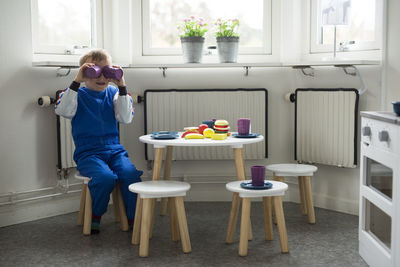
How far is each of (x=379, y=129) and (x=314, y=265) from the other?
749mm

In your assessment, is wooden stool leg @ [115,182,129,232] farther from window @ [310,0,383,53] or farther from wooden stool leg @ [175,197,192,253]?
window @ [310,0,383,53]

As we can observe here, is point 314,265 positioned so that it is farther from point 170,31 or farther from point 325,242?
point 170,31

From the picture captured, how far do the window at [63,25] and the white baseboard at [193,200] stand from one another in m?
1.06

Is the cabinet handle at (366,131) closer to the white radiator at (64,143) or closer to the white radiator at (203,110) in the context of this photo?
the white radiator at (203,110)

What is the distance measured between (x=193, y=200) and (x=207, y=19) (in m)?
1.41

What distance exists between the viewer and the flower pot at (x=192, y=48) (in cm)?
370

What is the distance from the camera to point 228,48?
3.73 m

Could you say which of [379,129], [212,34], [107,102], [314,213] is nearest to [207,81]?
[212,34]

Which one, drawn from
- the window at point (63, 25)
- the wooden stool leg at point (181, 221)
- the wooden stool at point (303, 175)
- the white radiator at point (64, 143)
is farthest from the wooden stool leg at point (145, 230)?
the window at point (63, 25)

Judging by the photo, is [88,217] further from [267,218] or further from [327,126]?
[327,126]

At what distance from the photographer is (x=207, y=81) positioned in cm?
390

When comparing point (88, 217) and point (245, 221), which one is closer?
point (245, 221)

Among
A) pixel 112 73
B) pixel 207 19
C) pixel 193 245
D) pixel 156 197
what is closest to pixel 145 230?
pixel 156 197

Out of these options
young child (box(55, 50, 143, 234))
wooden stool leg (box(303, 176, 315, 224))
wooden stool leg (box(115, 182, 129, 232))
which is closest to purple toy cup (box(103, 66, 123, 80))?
young child (box(55, 50, 143, 234))
